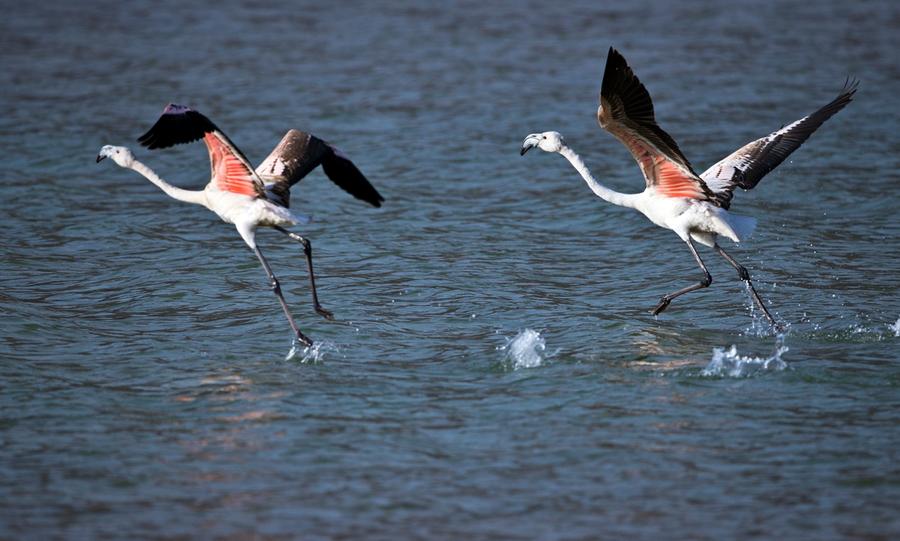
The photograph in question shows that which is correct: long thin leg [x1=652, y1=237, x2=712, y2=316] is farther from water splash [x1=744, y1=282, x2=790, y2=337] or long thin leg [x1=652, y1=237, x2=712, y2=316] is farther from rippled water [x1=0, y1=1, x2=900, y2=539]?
water splash [x1=744, y1=282, x2=790, y2=337]

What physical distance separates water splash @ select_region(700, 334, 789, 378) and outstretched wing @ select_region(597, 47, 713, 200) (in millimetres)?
1818

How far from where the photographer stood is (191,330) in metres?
10.6

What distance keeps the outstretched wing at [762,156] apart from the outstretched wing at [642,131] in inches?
19.3

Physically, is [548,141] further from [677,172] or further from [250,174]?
[250,174]

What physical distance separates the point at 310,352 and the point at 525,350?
168 centimetres

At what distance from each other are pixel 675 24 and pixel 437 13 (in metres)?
5.04

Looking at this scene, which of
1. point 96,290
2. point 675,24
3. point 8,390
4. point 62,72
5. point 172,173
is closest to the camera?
point 8,390

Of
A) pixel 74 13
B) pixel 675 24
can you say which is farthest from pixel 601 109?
pixel 74 13

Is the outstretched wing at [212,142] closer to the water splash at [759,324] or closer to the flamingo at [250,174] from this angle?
the flamingo at [250,174]

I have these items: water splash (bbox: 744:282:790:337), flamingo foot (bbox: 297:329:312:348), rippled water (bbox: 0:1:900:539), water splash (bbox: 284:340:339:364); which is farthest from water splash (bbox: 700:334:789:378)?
flamingo foot (bbox: 297:329:312:348)

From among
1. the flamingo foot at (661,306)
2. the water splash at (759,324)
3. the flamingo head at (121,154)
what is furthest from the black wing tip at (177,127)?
the water splash at (759,324)

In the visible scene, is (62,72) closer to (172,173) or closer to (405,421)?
(172,173)

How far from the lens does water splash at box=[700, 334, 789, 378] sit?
9125 millimetres

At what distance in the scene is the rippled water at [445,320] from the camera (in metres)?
7.17
